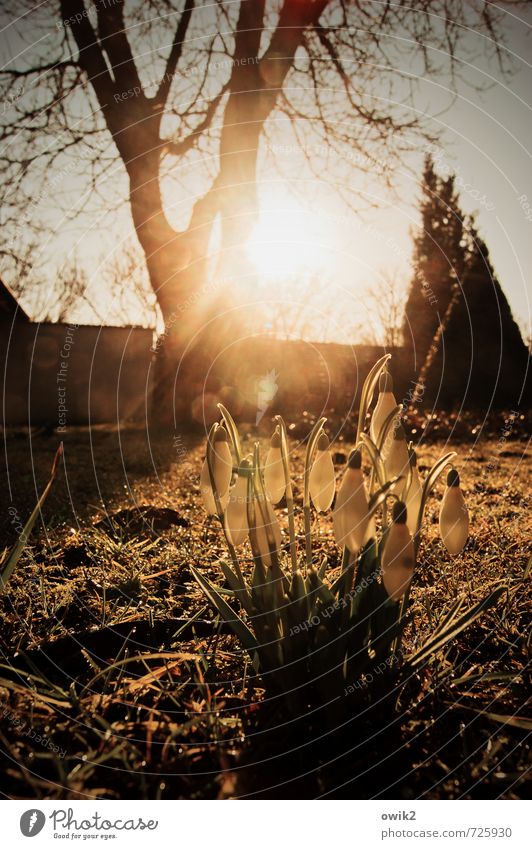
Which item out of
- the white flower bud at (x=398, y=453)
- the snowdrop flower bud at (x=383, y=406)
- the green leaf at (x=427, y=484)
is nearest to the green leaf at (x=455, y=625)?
the green leaf at (x=427, y=484)

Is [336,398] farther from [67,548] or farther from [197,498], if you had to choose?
[67,548]

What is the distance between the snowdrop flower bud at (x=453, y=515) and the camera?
1539 millimetres

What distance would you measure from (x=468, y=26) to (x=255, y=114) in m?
4.01

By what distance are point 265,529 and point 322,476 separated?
258 mm

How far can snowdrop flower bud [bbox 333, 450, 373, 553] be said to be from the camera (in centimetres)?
136

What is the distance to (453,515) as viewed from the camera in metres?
1.55

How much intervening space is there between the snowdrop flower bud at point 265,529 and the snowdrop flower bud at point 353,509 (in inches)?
9.1

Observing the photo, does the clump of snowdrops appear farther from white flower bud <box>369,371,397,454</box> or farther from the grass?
the grass

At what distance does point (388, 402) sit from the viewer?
5.56 ft

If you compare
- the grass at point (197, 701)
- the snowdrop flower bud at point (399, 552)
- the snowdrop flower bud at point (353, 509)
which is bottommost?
the grass at point (197, 701)

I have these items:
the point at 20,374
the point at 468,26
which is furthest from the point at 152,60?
the point at 20,374

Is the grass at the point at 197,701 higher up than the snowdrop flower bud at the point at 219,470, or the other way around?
the snowdrop flower bud at the point at 219,470

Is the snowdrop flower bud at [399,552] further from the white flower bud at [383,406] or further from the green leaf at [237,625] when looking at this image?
the green leaf at [237,625]

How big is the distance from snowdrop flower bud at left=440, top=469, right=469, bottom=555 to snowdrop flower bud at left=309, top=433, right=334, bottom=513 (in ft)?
1.12
